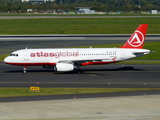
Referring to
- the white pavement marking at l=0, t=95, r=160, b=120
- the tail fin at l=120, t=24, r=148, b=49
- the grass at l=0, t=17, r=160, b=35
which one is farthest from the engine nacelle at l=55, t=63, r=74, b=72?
the grass at l=0, t=17, r=160, b=35

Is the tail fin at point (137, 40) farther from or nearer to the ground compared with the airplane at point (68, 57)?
farther from the ground

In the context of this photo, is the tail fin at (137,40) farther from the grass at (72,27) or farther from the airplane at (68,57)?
the grass at (72,27)

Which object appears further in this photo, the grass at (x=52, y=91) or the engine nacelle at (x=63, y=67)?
the engine nacelle at (x=63, y=67)

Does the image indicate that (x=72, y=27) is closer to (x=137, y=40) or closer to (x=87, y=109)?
(x=137, y=40)

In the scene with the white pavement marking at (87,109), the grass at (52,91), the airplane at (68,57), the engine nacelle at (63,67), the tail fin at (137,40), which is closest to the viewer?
the white pavement marking at (87,109)

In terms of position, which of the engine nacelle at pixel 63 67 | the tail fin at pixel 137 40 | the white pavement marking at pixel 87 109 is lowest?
the engine nacelle at pixel 63 67

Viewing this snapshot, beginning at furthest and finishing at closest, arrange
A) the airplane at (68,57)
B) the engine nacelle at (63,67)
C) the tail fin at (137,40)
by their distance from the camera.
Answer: the tail fin at (137,40), the airplane at (68,57), the engine nacelle at (63,67)

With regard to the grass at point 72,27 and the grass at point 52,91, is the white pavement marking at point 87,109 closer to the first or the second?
the grass at point 52,91

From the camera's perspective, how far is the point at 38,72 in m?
50.2

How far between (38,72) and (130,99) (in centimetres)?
2106

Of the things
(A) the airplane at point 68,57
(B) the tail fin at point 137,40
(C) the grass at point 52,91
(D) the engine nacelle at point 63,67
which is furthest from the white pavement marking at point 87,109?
(B) the tail fin at point 137,40

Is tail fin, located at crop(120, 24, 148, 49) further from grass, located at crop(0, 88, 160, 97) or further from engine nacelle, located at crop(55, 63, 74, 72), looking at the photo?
grass, located at crop(0, 88, 160, 97)

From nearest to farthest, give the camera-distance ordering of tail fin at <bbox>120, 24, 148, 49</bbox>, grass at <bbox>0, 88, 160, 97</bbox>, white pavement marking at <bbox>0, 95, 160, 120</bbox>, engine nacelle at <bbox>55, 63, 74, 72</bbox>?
white pavement marking at <bbox>0, 95, 160, 120</bbox> < grass at <bbox>0, 88, 160, 97</bbox> < engine nacelle at <bbox>55, 63, 74, 72</bbox> < tail fin at <bbox>120, 24, 148, 49</bbox>

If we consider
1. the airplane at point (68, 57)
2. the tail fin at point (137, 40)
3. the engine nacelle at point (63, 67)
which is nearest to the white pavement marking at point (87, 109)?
the engine nacelle at point (63, 67)
